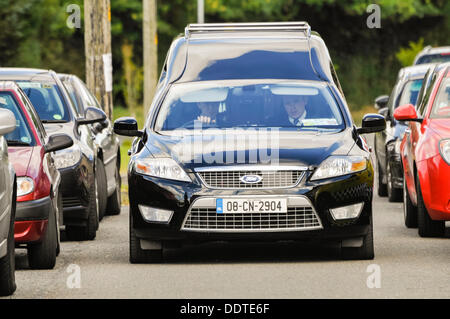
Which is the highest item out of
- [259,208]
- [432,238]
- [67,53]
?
[259,208]

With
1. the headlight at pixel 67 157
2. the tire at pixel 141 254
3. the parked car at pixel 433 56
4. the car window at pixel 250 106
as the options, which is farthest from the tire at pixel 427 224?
the parked car at pixel 433 56

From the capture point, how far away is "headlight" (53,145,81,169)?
1324 centimetres

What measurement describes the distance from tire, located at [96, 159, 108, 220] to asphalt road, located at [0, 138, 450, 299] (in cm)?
191

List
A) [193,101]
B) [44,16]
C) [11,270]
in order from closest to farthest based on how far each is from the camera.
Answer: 1. [11,270]
2. [193,101]
3. [44,16]

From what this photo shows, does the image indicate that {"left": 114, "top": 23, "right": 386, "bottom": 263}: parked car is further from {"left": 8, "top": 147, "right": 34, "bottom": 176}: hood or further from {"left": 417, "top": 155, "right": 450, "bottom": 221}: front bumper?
{"left": 8, "top": 147, "right": 34, "bottom": 176}: hood

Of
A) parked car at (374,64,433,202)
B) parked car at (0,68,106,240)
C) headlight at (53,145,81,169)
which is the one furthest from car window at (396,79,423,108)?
headlight at (53,145,81,169)

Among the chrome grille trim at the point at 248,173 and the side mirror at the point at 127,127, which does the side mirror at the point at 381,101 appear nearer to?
the side mirror at the point at 127,127

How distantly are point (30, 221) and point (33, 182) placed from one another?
313 millimetres

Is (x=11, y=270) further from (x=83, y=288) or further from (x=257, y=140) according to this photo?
(x=257, y=140)

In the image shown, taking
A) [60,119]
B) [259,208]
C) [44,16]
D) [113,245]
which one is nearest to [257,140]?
[259,208]

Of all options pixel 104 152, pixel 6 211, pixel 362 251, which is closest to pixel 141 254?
pixel 362 251

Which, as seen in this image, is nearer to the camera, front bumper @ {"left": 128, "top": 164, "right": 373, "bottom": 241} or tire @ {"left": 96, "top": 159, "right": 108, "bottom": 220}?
front bumper @ {"left": 128, "top": 164, "right": 373, "bottom": 241}

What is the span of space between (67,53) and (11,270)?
137 feet
